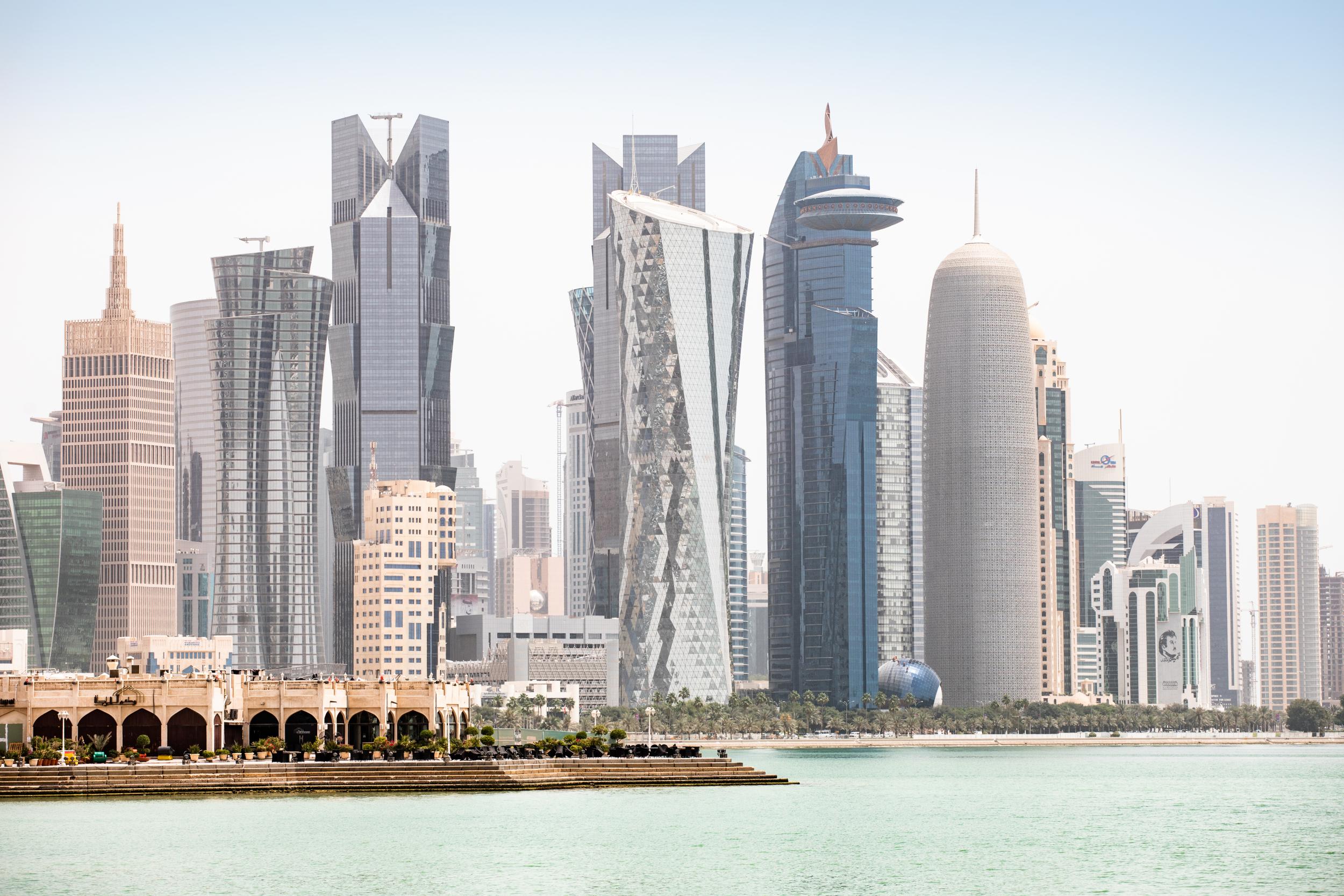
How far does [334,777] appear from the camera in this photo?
15138 centimetres

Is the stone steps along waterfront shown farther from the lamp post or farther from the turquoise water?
the lamp post

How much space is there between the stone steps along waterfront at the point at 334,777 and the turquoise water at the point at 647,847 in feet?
3.45

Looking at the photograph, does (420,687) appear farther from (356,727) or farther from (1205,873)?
(1205,873)

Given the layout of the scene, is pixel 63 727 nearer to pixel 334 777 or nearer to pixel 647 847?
pixel 334 777

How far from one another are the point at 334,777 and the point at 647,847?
34.2 meters

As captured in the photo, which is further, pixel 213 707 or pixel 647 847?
pixel 213 707

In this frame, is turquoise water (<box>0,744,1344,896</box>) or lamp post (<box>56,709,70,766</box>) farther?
lamp post (<box>56,709,70,766</box>)

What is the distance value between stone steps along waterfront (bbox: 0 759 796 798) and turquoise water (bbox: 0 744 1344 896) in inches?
41.4

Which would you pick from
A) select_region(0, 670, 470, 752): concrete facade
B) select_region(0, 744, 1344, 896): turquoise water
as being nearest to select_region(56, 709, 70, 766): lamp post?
select_region(0, 670, 470, 752): concrete facade

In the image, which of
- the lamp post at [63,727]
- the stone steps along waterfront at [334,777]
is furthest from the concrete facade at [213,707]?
the stone steps along waterfront at [334,777]

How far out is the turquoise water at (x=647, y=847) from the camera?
109312 mm

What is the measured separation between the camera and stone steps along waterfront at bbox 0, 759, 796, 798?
14662 cm

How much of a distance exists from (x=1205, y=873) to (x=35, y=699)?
90.1 m

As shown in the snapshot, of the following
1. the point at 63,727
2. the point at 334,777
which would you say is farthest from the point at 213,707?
the point at 334,777
